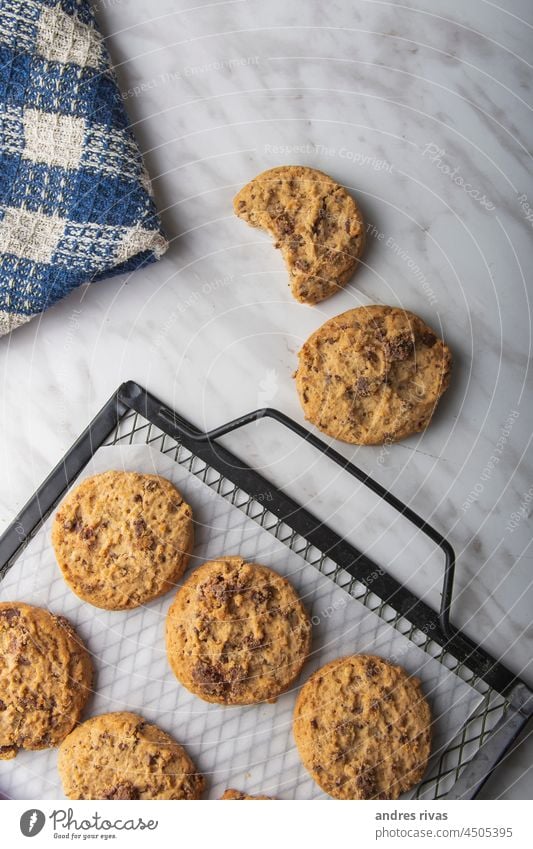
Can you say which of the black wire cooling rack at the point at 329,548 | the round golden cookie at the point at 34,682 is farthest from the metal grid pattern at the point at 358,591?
the round golden cookie at the point at 34,682

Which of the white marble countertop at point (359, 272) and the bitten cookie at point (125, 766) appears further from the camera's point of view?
the white marble countertop at point (359, 272)

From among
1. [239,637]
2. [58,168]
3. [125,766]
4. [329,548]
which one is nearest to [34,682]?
[125,766]

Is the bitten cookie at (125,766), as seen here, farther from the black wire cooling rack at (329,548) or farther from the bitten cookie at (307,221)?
the bitten cookie at (307,221)

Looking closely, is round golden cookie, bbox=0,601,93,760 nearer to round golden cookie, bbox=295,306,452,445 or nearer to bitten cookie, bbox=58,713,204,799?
bitten cookie, bbox=58,713,204,799

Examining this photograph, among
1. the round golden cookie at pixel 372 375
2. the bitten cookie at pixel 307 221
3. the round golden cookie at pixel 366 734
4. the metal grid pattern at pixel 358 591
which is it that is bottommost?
the round golden cookie at pixel 366 734

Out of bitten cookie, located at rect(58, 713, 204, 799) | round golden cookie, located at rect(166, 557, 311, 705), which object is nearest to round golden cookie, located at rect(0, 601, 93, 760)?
bitten cookie, located at rect(58, 713, 204, 799)

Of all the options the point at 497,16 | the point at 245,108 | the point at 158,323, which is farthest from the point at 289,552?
the point at 497,16

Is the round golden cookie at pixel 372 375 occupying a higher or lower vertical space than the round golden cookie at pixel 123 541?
higher
